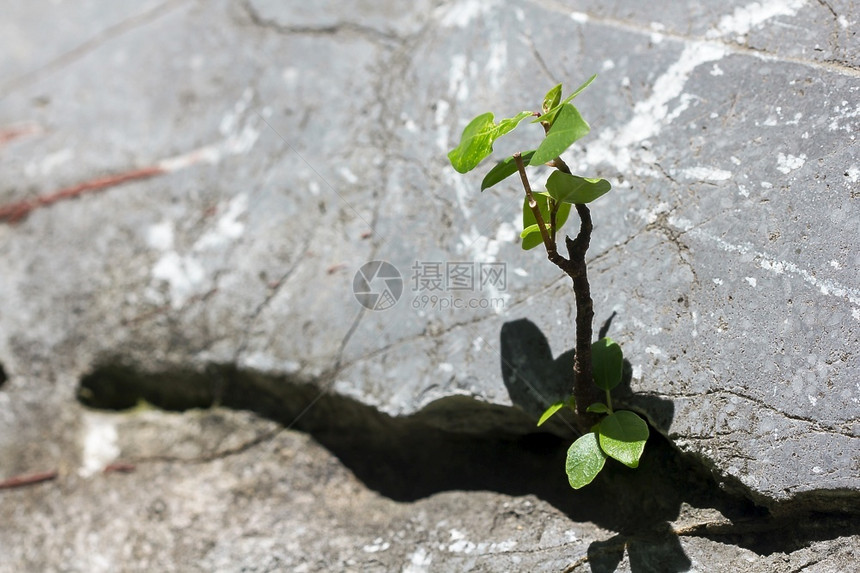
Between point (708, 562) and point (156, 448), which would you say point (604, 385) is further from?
point (156, 448)

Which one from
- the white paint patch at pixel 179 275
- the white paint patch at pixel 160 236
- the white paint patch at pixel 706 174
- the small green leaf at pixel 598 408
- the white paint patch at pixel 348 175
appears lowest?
the white paint patch at pixel 179 275

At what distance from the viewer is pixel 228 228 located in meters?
1.68

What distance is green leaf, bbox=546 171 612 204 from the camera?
99cm

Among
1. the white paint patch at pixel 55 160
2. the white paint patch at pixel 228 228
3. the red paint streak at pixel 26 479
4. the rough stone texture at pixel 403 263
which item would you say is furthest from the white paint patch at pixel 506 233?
the white paint patch at pixel 55 160

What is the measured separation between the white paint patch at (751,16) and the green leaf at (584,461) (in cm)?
76

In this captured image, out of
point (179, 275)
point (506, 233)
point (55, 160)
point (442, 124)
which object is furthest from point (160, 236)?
point (506, 233)

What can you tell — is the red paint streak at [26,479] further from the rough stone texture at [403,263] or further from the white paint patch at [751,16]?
the white paint patch at [751,16]

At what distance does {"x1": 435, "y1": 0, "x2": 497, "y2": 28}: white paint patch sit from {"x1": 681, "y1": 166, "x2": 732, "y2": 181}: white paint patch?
609mm

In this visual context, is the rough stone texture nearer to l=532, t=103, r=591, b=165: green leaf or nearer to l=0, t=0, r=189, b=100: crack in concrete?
l=0, t=0, r=189, b=100: crack in concrete

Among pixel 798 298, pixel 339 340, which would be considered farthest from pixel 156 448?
pixel 798 298

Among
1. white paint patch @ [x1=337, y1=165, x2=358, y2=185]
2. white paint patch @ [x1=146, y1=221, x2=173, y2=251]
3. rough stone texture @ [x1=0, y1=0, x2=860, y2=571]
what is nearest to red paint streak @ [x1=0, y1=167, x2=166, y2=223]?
rough stone texture @ [x1=0, y1=0, x2=860, y2=571]

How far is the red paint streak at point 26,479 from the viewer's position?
162cm

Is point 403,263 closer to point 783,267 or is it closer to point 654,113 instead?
point 654,113

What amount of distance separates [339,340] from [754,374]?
2.41ft
